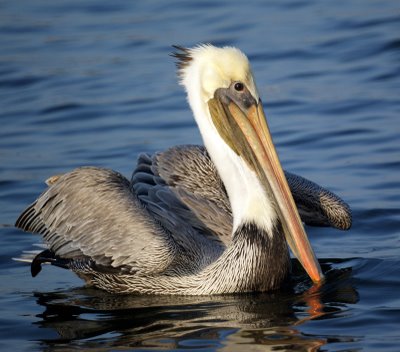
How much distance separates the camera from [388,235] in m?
7.50

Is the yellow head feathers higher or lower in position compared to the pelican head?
higher

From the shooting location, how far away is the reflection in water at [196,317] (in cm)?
576

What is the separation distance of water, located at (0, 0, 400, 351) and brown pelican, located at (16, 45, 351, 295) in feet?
0.55

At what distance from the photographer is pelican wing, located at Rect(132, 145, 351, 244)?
7129mm

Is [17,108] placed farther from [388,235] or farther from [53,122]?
[388,235]

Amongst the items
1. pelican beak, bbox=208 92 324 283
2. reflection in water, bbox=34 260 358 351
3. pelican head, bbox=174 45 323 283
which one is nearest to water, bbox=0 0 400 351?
reflection in water, bbox=34 260 358 351

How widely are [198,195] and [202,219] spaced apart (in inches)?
11.0

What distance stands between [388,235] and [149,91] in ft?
15.5

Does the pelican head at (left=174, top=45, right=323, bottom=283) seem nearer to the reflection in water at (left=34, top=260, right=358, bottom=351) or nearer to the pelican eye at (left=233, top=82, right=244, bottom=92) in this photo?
the pelican eye at (left=233, top=82, right=244, bottom=92)

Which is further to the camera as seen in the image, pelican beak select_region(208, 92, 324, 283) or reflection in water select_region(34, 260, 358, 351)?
pelican beak select_region(208, 92, 324, 283)

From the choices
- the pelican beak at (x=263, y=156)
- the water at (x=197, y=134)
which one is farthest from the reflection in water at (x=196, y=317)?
the pelican beak at (x=263, y=156)

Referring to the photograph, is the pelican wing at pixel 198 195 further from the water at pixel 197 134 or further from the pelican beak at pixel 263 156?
the pelican beak at pixel 263 156

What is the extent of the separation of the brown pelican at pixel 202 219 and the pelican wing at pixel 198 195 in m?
0.01

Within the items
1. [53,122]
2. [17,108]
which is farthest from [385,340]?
[17,108]
